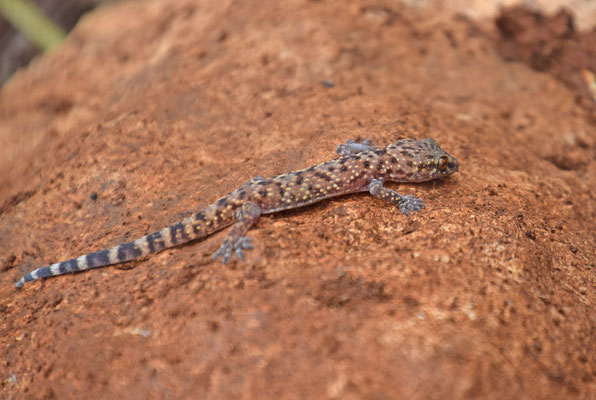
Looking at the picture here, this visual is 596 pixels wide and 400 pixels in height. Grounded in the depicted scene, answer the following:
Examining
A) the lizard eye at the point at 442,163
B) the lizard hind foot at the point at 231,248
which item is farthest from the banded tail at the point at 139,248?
the lizard eye at the point at 442,163

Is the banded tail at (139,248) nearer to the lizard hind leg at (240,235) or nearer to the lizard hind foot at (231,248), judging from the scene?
the lizard hind leg at (240,235)

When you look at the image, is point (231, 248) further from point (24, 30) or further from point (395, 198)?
point (24, 30)

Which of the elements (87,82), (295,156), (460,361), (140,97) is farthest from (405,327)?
(87,82)

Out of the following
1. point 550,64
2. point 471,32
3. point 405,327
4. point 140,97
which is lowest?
point 550,64

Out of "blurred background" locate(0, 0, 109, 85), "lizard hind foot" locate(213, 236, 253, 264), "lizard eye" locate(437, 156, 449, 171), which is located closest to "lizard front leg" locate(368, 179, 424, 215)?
"lizard eye" locate(437, 156, 449, 171)

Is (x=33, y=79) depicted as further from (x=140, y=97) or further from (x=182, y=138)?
(x=182, y=138)
